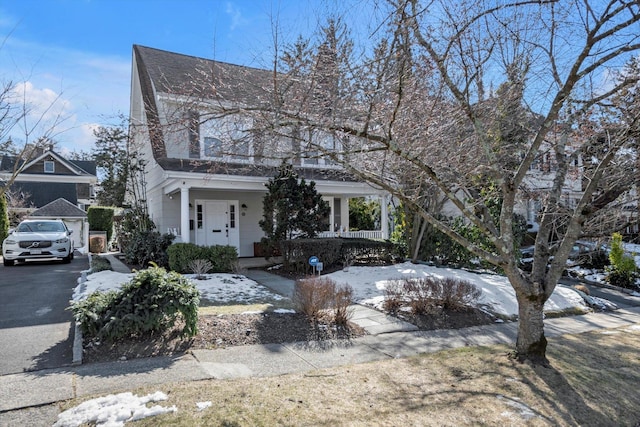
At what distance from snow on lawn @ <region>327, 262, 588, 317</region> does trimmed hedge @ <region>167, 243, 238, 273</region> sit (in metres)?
3.00

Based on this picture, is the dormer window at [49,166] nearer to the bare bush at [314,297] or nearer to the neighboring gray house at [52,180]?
the neighboring gray house at [52,180]

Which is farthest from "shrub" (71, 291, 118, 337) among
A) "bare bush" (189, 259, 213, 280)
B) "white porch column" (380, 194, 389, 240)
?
"white porch column" (380, 194, 389, 240)

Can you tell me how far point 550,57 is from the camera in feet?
17.3

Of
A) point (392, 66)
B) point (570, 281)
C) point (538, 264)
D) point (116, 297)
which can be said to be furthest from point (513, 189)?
point (570, 281)

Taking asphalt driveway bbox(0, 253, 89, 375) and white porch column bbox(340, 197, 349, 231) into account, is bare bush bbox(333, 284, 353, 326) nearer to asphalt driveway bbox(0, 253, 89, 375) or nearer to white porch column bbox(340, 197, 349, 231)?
asphalt driveway bbox(0, 253, 89, 375)

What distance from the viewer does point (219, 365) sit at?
468 cm

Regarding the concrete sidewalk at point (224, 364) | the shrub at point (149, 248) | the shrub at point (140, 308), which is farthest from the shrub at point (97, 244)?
the concrete sidewalk at point (224, 364)

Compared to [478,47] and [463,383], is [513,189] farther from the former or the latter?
[463,383]

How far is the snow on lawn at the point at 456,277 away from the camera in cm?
865

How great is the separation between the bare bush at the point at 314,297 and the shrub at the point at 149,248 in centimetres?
702

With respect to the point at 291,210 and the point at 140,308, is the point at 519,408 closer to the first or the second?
the point at 140,308

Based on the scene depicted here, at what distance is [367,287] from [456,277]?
238 cm

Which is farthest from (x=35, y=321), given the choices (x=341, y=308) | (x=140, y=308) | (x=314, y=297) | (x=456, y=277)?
(x=456, y=277)

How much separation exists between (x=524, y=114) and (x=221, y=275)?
824 centimetres
